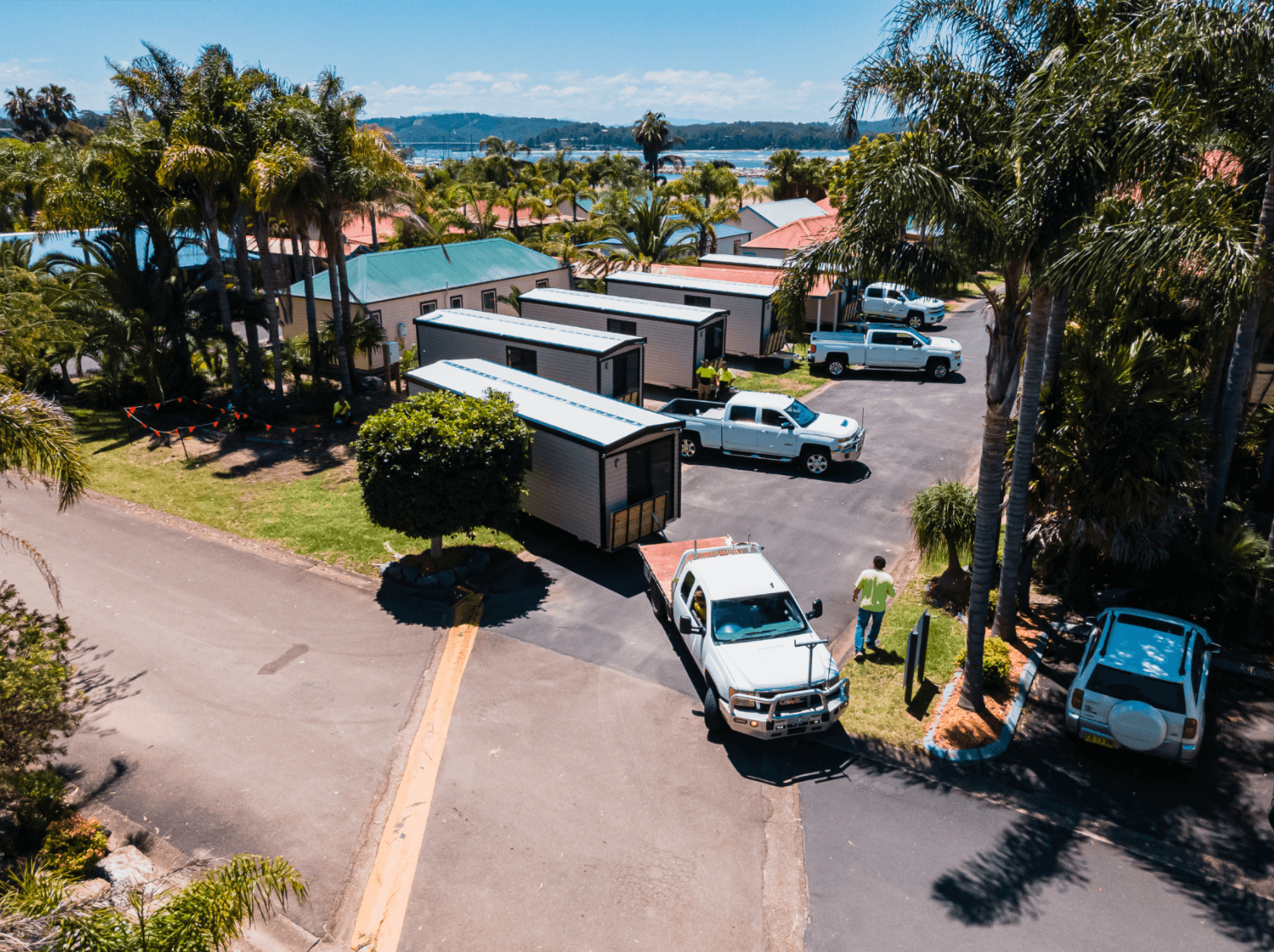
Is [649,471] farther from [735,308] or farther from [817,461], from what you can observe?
[735,308]

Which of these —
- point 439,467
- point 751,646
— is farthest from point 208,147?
point 751,646

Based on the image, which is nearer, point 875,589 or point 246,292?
point 875,589

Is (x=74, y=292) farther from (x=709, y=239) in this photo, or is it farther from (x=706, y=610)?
(x=709, y=239)

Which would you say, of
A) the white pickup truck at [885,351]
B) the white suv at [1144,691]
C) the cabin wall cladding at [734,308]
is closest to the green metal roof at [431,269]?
the cabin wall cladding at [734,308]

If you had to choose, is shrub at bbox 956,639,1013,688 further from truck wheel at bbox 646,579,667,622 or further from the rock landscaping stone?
the rock landscaping stone

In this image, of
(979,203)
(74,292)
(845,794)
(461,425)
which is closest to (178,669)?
(461,425)

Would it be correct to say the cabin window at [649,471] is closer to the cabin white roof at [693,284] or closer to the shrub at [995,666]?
the shrub at [995,666]
